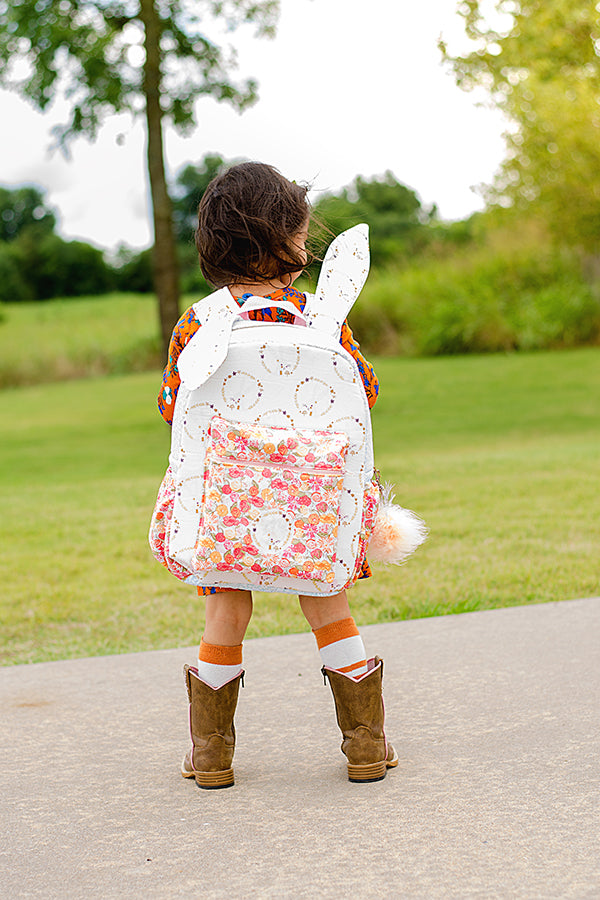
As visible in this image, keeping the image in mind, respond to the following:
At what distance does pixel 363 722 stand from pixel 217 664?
39 centimetres

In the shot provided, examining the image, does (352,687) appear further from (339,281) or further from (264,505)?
(339,281)

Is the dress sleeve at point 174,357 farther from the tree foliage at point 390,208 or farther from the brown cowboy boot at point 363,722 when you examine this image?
the tree foliage at point 390,208

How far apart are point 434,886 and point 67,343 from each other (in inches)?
1045

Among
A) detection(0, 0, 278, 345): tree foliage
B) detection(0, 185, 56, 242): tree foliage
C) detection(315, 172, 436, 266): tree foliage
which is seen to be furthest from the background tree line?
detection(0, 185, 56, 242): tree foliage

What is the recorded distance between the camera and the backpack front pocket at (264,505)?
237cm

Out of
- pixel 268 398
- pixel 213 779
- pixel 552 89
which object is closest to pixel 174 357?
pixel 268 398

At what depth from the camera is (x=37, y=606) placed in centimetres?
477

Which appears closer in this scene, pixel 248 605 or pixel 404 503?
pixel 248 605

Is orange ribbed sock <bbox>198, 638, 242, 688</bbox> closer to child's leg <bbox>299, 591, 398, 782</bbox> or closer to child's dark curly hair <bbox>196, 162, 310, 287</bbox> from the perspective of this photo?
child's leg <bbox>299, 591, 398, 782</bbox>

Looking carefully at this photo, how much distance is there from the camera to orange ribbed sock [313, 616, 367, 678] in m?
2.54

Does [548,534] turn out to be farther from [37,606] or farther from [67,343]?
[67,343]

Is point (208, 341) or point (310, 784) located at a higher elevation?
point (208, 341)

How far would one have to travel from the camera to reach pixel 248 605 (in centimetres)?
259

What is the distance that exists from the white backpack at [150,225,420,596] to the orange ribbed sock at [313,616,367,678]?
0.14 m
